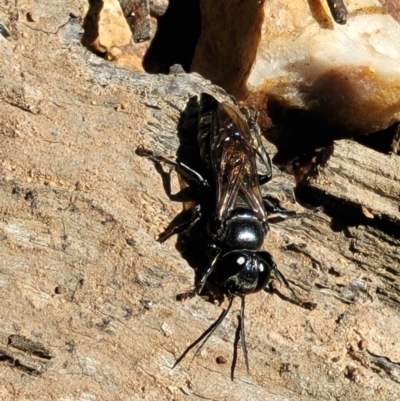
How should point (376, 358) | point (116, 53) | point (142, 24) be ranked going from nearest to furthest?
point (376, 358), point (142, 24), point (116, 53)

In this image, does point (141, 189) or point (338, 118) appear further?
point (338, 118)

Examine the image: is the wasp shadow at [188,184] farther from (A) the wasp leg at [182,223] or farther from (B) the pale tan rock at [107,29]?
(B) the pale tan rock at [107,29]

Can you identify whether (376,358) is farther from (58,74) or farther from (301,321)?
(58,74)

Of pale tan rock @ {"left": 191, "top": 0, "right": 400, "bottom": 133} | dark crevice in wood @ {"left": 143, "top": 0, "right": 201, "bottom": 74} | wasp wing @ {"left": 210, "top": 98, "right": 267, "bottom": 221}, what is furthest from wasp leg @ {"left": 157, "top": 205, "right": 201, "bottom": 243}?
dark crevice in wood @ {"left": 143, "top": 0, "right": 201, "bottom": 74}

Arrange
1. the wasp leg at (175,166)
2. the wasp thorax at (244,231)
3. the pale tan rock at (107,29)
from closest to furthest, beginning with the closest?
the wasp leg at (175,166) < the wasp thorax at (244,231) < the pale tan rock at (107,29)

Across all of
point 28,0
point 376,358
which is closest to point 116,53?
point 28,0

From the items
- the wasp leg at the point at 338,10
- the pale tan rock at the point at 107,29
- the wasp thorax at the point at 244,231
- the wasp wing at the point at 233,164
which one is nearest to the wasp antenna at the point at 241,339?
the wasp thorax at the point at 244,231

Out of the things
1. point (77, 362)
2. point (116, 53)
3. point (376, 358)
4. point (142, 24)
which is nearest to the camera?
point (77, 362)

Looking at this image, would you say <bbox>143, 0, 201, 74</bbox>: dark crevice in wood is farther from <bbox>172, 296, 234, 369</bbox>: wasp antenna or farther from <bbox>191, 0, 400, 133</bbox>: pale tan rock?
<bbox>172, 296, 234, 369</bbox>: wasp antenna

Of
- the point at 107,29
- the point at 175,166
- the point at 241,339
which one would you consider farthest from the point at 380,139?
the point at 107,29
